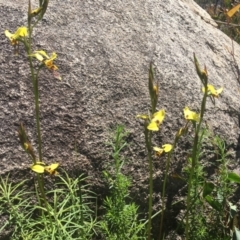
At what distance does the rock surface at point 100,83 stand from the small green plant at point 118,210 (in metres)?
0.12

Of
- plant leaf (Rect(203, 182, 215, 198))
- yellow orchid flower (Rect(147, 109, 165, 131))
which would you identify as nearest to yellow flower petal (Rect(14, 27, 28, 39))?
yellow orchid flower (Rect(147, 109, 165, 131))

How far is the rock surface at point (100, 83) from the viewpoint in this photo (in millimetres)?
2213

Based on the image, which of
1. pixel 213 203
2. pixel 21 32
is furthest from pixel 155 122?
pixel 213 203

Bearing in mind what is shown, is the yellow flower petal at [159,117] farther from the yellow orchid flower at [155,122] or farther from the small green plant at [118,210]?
the small green plant at [118,210]

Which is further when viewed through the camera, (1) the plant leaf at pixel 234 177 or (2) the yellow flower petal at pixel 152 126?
(1) the plant leaf at pixel 234 177

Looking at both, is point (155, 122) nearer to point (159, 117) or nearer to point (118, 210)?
point (159, 117)

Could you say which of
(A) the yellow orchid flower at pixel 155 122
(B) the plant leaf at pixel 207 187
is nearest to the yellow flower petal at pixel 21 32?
(A) the yellow orchid flower at pixel 155 122

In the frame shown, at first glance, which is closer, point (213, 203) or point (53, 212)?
point (53, 212)

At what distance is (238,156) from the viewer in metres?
2.55

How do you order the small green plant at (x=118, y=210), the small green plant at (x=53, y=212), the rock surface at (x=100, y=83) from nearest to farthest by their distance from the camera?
1. the small green plant at (x=53, y=212)
2. the small green plant at (x=118, y=210)
3. the rock surface at (x=100, y=83)

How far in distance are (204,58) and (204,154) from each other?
1.76 ft

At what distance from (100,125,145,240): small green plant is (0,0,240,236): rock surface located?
4.8 inches

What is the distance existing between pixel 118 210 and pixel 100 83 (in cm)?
57

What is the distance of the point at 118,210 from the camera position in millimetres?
2107
